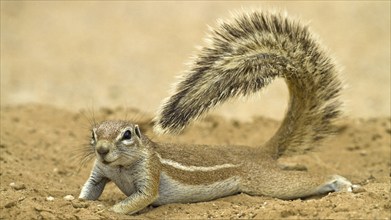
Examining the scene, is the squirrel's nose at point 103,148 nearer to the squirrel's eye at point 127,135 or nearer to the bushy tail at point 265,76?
the squirrel's eye at point 127,135

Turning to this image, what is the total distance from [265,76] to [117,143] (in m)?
1.60

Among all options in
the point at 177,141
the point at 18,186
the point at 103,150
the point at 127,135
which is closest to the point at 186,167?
the point at 127,135

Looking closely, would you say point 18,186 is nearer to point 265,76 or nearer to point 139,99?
point 265,76

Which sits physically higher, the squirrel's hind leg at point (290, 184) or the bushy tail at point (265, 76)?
the bushy tail at point (265, 76)

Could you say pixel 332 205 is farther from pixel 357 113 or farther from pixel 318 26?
pixel 318 26

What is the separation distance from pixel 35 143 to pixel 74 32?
27.0 ft

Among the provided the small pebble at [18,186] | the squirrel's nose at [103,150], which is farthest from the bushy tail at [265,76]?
the small pebble at [18,186]

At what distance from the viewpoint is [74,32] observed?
1730cm

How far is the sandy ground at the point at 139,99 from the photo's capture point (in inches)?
246

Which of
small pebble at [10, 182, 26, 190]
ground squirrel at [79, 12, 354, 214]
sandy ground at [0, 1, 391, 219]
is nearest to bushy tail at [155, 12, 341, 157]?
ground squirrel at [79, 12, 354, 214]

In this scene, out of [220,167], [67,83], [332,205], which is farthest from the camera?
[67,83]

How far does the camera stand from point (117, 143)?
6.28 m

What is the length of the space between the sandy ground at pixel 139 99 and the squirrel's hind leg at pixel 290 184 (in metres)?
0.20

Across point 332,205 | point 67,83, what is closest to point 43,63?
point 67,83
